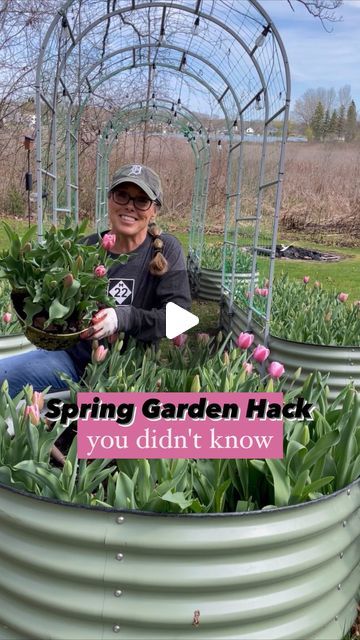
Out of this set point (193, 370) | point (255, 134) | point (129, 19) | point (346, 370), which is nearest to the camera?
point (193, 370)

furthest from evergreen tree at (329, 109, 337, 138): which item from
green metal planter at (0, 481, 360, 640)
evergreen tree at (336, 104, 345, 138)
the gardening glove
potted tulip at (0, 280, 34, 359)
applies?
green metal planter at (0, 481, 360, 640)

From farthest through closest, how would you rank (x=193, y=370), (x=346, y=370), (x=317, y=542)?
1. (x=346, y=370)
2. (x=193, y=370)
3. (x=317, y=542)

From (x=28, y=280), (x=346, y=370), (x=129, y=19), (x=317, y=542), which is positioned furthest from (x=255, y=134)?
(x=317, y=542)

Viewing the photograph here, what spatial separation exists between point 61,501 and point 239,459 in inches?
19.3

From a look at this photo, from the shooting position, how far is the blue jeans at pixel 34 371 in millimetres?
2396

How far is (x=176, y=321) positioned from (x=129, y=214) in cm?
71

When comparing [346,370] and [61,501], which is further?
[346,370]

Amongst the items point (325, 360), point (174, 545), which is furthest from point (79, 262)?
point (325, 360)

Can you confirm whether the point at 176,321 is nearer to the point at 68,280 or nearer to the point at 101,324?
the point at 101,324

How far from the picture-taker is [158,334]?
8.56 feet

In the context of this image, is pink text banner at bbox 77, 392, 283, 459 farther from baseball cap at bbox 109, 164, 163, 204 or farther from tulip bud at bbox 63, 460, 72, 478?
baseball cap at bbox 109, 164, 163, 204

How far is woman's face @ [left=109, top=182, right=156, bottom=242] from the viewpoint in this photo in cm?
262

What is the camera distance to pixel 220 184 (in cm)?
1612

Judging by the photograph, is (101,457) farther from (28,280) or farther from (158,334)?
(158,334)
